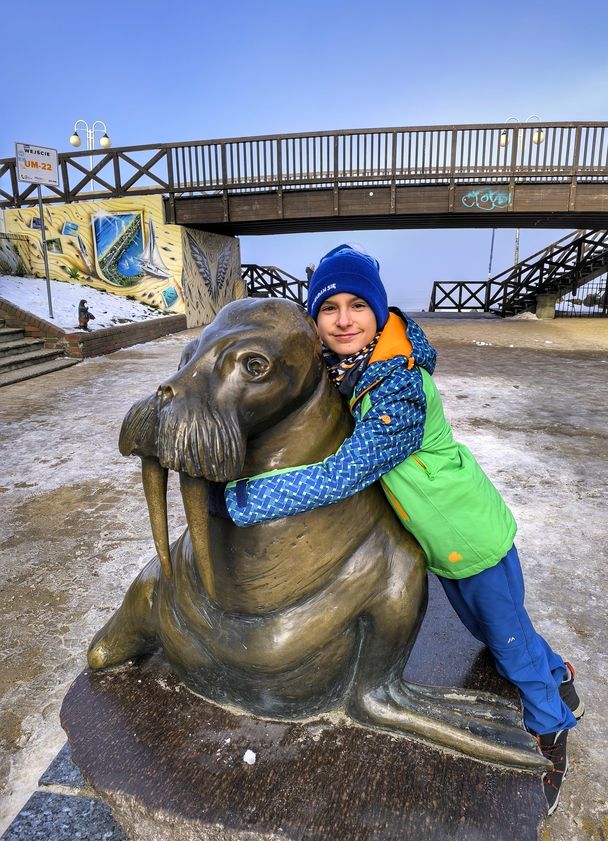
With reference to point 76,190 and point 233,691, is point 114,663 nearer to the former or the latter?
point 233,691

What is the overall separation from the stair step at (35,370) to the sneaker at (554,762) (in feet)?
27.9

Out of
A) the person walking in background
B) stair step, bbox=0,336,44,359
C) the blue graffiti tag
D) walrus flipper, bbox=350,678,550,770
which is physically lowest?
walrus flipper, bbox=350,678,550,770

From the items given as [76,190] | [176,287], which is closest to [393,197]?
[176,287]

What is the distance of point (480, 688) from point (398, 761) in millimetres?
418

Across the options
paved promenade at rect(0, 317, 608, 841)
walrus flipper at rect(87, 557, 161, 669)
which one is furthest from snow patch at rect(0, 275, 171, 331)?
walrus flipper at rect(87, 557, 161, 669)

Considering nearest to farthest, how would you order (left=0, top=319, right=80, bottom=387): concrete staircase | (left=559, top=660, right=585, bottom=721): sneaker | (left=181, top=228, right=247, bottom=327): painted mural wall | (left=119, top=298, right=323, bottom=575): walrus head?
(left=119, top=298, right=323, bottom=575): walrus head, (left=559, top=660, right=585, bottom=721): sneaker, (left=0, top=319, right=80, bottom=387): concrete staircase, (left=181, top=228, right=247, bottom=327): painted mural wall

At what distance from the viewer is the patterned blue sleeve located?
1.30m

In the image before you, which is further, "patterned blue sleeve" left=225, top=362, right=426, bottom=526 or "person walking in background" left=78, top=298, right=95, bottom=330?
"person walking in background" left=78, top=298, right=95, bottom=330

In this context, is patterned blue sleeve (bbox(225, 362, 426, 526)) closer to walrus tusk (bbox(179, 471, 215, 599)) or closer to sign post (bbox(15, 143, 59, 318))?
walrus tusk (bbox(179, 471, 215, 599))

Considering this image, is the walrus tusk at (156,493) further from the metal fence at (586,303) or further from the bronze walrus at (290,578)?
the metal fence at (586,303)

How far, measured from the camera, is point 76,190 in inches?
631

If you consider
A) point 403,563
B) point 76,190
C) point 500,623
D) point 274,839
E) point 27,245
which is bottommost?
point 274,839

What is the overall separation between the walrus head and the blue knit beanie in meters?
0.16

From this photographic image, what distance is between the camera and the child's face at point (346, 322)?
1.53 m
